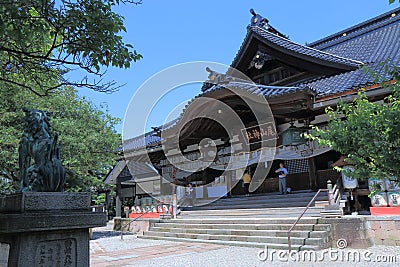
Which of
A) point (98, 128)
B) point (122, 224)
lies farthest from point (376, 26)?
point (122, 224)

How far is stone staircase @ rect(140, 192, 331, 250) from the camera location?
8508 millimetres

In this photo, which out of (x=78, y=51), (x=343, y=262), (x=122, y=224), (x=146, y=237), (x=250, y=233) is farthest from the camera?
(x=122, y=224)

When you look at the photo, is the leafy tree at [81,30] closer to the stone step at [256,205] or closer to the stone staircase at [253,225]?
the stone staircase at [253,225]

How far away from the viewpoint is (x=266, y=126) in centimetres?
1302

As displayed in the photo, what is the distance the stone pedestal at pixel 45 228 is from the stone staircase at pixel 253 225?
5.91 meters

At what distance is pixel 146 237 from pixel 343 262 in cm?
808

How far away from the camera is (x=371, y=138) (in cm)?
390

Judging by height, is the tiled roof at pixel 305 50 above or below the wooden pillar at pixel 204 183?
above

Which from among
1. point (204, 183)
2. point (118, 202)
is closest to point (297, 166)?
point (204, 183)

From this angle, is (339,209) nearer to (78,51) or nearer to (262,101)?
(262,101)

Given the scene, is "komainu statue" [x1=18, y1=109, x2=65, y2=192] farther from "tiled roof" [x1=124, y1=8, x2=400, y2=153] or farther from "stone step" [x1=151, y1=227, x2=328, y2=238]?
"tiled roof" [x1=124, y1=8, x2=400, y2=153]

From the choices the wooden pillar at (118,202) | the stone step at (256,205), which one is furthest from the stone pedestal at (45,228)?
the wooden pillar at (118,202)

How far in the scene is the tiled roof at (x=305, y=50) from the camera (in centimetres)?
1249

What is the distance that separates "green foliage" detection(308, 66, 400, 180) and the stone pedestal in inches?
133
